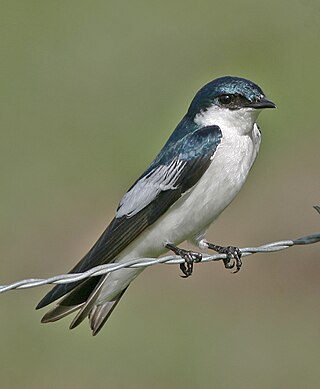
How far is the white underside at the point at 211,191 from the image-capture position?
15.5ft

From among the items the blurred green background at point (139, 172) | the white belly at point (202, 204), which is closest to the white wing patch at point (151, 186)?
the white belly at point (202, 204)

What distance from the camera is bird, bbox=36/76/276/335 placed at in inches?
186

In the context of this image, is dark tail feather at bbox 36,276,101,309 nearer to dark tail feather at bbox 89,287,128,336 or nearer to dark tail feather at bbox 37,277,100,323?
dark tail feather at bbox 37,277,100,323

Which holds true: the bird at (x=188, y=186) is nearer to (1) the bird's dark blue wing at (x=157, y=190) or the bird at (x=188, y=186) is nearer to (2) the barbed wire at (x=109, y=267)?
(1) the bird's dark blue wing at (x=157, y=190)

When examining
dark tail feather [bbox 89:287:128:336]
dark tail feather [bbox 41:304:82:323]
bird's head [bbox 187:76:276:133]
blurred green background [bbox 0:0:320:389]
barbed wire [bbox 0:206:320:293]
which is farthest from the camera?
blurred green background [bbox 0:0:320:389]

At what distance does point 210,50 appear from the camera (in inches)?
502

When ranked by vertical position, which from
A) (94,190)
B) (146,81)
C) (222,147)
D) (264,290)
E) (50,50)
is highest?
(50,50)

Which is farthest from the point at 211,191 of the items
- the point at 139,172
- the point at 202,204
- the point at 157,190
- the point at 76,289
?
the point at 139,172

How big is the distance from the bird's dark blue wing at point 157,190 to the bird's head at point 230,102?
9 cm

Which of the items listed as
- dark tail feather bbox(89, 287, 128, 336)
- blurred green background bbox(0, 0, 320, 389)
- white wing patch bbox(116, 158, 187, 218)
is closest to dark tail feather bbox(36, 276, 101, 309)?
dark tail feather bbox(89, 287, 128, 336)

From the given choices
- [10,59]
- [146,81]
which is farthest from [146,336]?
[10,59]

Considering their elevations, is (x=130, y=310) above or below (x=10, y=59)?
below

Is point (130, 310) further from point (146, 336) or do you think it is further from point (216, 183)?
point (216, 183)

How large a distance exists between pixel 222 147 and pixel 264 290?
3170 mm
